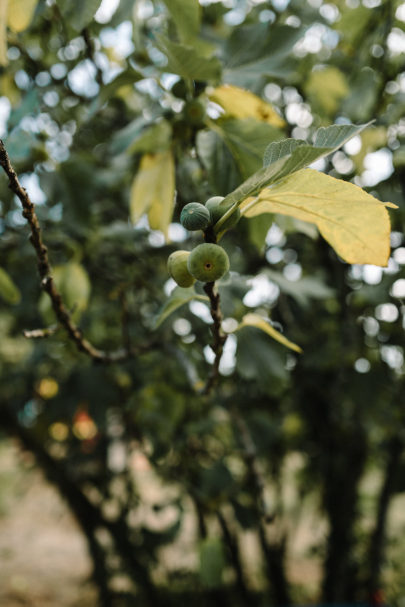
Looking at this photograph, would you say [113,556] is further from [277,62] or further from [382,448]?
[277,62]

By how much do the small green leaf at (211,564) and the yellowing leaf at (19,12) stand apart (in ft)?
3.65

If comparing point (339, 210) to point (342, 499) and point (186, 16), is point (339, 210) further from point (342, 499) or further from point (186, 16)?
point (342, 499)

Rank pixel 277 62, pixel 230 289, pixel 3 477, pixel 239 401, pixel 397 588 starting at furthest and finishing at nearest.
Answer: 1. pixel 3 477
2. pixel 397 588
3. pixel 239 401
4. pixel 230 289
5. pixel 277 62

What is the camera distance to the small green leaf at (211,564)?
1.00 meters

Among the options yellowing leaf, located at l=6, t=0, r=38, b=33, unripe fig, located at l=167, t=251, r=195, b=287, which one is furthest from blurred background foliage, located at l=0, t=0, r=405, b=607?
unripe fig, located at l=167, t=251, r=195, b=287

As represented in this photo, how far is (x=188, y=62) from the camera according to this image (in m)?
0.63

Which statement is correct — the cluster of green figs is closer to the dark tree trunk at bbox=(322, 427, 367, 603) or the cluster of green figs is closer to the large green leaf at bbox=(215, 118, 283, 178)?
the large green leaf at bbox=(215, 118, 283, 178)

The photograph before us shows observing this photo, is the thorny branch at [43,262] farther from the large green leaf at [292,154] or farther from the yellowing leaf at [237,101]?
the yellowing leaf at [237,101]

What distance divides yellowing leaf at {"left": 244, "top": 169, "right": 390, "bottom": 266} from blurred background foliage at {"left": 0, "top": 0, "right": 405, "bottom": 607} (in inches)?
8.6

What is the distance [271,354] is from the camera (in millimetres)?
1121

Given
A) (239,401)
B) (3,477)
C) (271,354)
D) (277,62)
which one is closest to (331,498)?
(239,401)

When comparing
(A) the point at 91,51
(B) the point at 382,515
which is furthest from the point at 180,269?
(B) the point at 382,515

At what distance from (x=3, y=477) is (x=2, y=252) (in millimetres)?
5872

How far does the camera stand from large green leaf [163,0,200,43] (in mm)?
657
